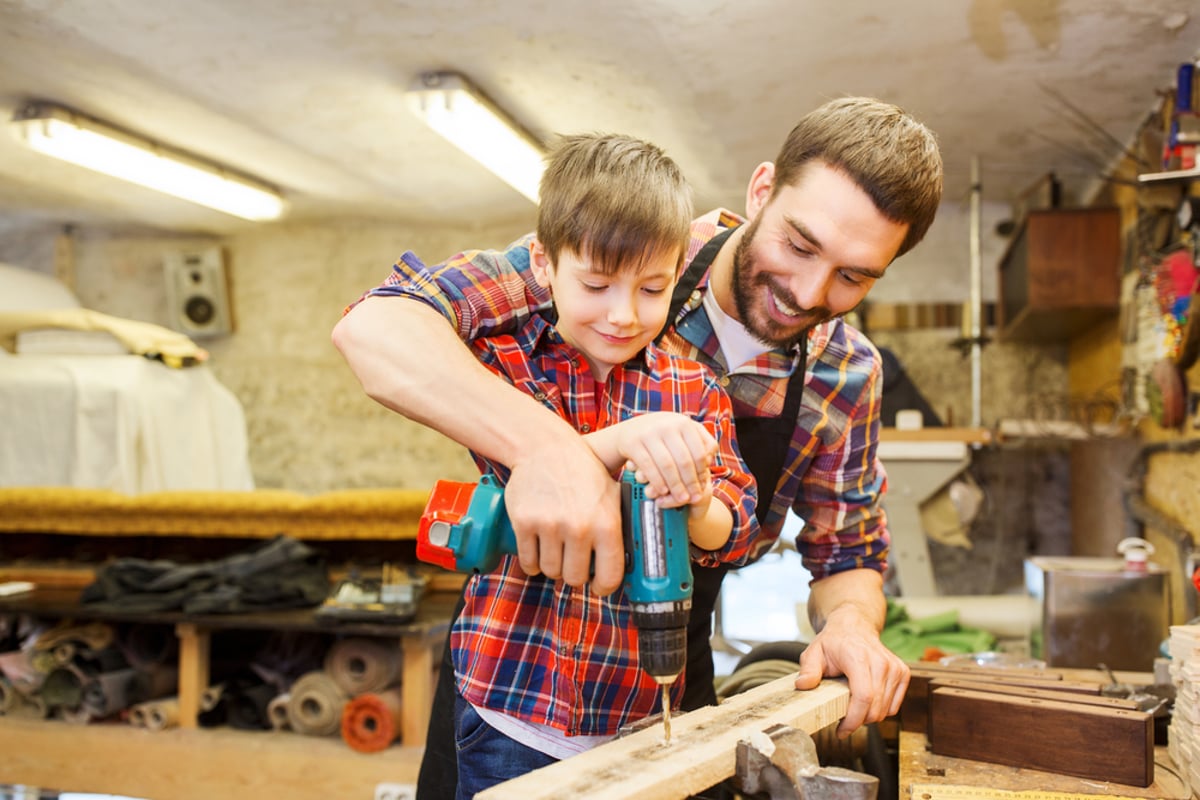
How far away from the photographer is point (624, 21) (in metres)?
3.76

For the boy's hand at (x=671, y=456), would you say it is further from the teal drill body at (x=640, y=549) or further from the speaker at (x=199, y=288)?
the speaker at (x=199, y=288)

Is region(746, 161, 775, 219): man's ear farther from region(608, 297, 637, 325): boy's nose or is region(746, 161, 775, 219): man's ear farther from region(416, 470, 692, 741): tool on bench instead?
region(416, 470, 692, 741): tool on bench

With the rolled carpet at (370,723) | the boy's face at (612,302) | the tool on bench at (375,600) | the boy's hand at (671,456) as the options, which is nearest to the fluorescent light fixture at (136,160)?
the tool on bench at (375,600)

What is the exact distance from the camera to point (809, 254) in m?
1.46

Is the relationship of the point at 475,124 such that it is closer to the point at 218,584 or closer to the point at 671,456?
the point at 218,584

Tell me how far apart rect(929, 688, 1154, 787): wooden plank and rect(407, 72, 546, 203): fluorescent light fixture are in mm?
2943

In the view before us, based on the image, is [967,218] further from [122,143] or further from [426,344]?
[426,344]

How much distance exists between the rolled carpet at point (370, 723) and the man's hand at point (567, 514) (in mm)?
2408

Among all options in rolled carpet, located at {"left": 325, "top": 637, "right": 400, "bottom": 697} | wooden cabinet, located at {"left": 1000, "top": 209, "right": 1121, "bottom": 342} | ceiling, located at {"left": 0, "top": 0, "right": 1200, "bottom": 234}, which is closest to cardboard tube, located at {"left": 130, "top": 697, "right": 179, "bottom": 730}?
rolled carpet, located at {"left": 325, "top": 637, "right": 400, "bottom": 697}

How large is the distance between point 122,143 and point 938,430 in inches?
182

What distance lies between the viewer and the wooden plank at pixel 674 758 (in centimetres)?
94

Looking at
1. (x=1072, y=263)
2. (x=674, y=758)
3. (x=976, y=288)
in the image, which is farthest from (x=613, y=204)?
(x=976, y=288)

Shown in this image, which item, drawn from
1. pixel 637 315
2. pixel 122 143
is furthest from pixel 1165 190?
pixel 122 143

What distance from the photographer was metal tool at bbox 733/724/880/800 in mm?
977
